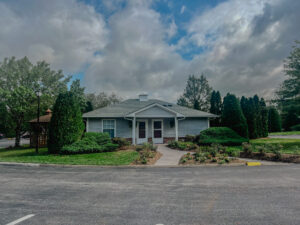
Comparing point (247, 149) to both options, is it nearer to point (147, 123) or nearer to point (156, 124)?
point (156, 124)

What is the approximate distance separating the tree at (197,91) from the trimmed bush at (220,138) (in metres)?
25.1

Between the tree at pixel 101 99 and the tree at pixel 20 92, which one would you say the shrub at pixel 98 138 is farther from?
the tree at pixel 101 99

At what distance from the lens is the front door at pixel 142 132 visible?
1595 cm

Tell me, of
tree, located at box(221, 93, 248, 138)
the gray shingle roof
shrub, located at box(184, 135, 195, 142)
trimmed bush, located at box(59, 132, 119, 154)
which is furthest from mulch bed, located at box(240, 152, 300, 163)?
trimmed bush, located at box(59, 132, 119, 154)

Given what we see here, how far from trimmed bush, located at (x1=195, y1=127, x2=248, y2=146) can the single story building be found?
7.38 feet

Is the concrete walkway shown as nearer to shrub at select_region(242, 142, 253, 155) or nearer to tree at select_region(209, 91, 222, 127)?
shrub at select_region(242, 142, 253, 155)

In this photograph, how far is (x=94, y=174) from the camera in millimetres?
6574

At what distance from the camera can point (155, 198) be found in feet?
13.4

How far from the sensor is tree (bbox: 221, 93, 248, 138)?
52.6ft

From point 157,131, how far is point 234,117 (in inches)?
301

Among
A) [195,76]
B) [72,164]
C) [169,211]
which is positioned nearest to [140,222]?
[169,211]

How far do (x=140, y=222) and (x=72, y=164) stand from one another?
→ 6373 mm

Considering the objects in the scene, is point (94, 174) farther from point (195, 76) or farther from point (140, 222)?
point (195, 76)

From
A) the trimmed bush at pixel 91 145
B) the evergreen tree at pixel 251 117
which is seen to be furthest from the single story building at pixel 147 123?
the evergreen tree at pixel 251 117
